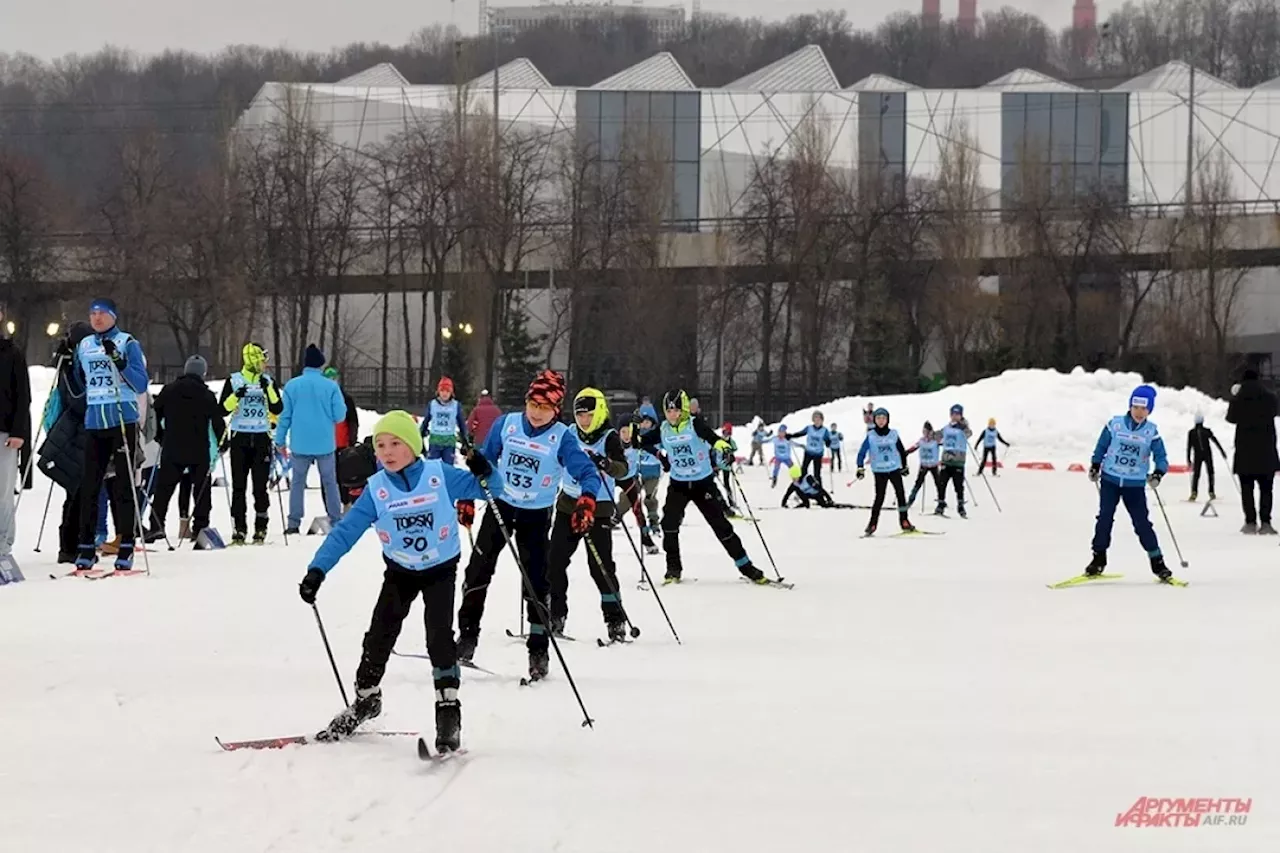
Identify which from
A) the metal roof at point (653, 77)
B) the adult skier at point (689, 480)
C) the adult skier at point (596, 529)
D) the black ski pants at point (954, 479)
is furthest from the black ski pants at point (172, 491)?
the metal roof at point (653, 77)

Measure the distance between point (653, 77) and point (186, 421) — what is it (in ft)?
175

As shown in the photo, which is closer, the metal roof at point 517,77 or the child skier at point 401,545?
the child skier at point 401,545

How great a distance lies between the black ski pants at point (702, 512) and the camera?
43.0 feet

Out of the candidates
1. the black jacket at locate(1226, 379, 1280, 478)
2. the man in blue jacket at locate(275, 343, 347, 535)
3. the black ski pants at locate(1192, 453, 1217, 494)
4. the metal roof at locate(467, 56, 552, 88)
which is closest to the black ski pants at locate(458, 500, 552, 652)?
the man in blue jacket at locate(275, 343, 347, 535)

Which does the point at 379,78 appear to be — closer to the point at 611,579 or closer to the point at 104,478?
the point at 104,478

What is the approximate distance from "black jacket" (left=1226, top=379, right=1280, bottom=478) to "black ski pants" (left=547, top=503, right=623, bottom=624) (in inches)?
487

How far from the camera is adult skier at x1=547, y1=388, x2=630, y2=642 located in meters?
9.64

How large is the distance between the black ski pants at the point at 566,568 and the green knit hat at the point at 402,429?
2.70m

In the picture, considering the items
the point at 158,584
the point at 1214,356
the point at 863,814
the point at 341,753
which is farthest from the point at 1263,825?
the point at 1214,356

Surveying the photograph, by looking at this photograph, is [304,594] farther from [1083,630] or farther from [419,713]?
[1083,630]

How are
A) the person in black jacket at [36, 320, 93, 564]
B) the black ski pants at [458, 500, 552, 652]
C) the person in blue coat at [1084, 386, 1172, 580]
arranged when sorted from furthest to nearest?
the person in blue coat at [1084, 386, 1172, 580]
the person in black jacket at [36, 320, 93, 564]
the black ski pants at [458, 500, 552, 652]

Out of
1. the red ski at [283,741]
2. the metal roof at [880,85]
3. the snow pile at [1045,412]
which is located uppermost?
the metal roof at [880,85]

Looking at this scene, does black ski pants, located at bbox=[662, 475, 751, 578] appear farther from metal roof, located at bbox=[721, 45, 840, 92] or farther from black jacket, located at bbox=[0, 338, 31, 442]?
metal roof, located at bbox=[721, 45, 840, 92]

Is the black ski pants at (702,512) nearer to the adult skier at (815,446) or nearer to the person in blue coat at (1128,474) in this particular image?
the person in blue coat at (1128,474)
